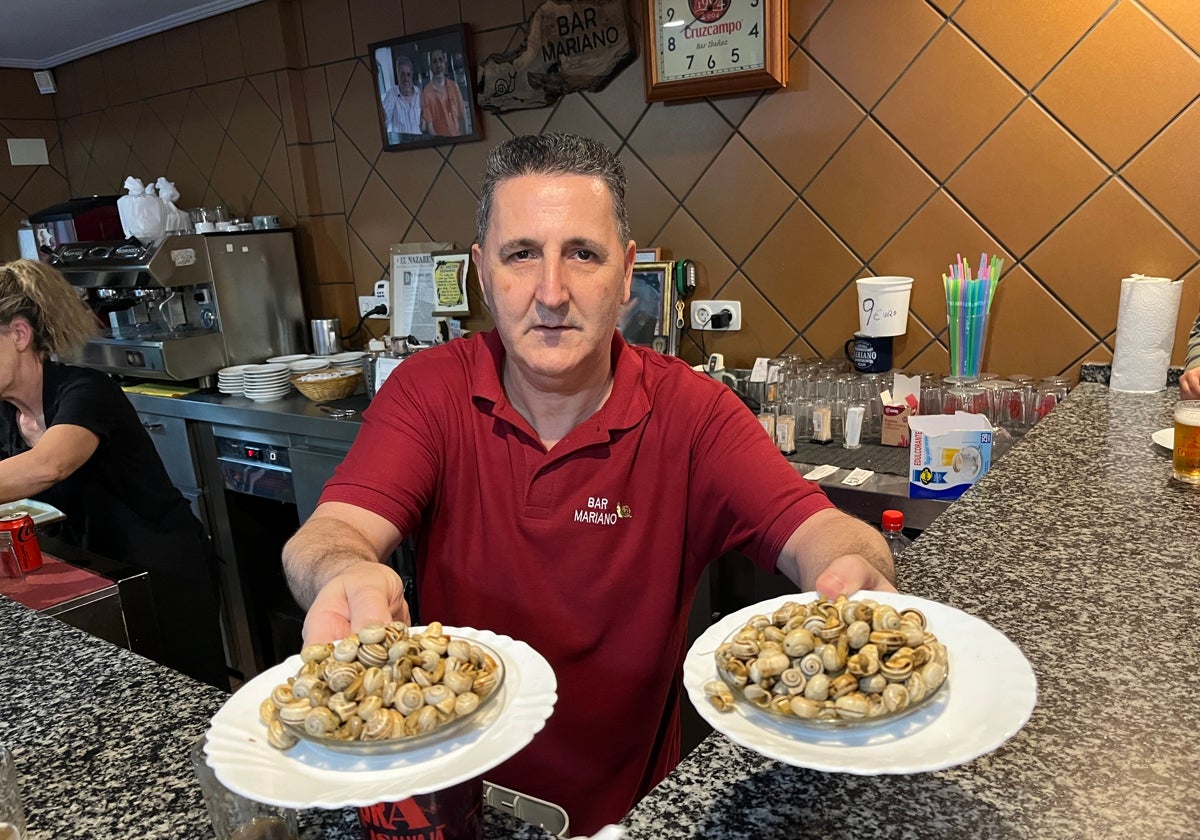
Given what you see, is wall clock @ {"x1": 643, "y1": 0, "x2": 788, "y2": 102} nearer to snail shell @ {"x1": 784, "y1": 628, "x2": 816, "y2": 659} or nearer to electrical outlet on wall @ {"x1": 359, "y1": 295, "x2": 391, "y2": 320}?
electrical outlet on wall @ {"x1": 359, "y1": 295, "x2": 391, "y2": 320}

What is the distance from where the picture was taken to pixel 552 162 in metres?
1.26

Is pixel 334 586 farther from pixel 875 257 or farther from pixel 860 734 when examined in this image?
pixel 875 257

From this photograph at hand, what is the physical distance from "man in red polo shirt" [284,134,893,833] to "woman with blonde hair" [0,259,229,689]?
1.08 meters

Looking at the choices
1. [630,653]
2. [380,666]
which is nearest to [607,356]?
[630,653]

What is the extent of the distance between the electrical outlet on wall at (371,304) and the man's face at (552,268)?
218cm

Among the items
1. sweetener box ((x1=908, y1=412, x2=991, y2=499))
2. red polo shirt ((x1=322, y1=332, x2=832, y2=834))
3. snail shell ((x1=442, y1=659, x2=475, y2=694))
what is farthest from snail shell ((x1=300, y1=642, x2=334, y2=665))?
sweetener box ((x1=908, y1=412, x2=991, y2=499))

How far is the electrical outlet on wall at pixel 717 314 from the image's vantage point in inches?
102

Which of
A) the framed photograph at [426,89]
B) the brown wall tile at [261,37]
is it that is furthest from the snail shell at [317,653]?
the brown wall tile at [261,37]

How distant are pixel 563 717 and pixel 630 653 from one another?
14cm

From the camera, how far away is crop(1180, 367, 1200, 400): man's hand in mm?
1611

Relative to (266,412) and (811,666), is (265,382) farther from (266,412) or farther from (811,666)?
(811,666)

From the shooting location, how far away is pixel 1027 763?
708 mm

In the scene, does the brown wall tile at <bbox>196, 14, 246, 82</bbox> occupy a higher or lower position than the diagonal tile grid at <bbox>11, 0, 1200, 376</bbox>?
higher

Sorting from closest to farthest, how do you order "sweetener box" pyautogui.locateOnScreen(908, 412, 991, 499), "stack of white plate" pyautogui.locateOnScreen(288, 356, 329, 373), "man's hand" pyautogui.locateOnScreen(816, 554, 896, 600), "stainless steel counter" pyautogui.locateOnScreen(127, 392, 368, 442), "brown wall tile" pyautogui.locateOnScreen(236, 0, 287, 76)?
"man's hand" pyautogui.locateOnScreen(816, 554, 896, 600)
"sweetener box" pyautogui.locateOnScreen(908, 412, 991, 499)
"stainless steel counter" pyautogui.locateOnScreen(127, 392, 368, 442)
"stack of white plate" pyautogui.locateOnScreen(288, 356, 329, 373)
"brown wall tile" pyautogui.locateOnScreen(236, 0, 287, 76)
